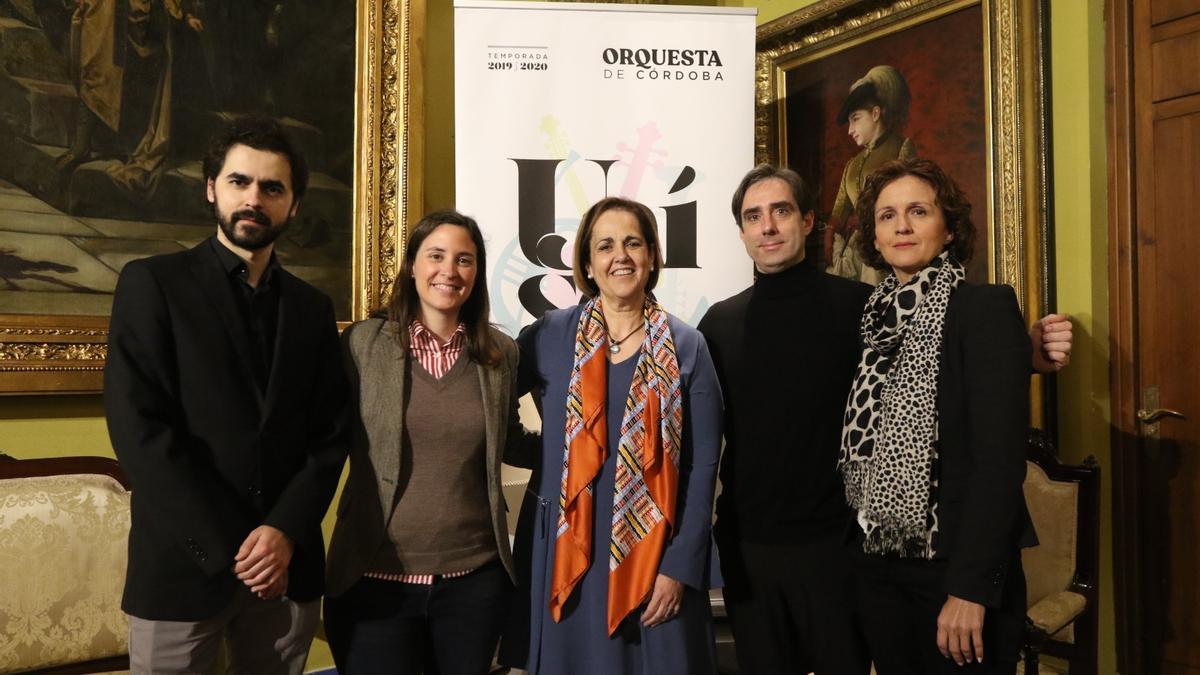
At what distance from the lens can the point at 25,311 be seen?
8.48ft

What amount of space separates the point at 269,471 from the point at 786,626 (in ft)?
3.58

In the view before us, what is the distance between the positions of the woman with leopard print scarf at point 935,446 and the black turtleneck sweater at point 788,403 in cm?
8

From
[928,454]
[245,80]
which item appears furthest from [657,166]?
[928,454]

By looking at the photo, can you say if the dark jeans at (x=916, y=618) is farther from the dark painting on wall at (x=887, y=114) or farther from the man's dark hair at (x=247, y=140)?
the dark painting on wall at (x=887, y=114)

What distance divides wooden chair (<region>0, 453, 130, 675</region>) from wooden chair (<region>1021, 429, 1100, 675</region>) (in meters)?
2.75

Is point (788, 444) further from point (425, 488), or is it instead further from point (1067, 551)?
point (1067, 551)

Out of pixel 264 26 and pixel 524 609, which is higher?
pixel 264 26

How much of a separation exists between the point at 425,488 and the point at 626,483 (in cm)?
40

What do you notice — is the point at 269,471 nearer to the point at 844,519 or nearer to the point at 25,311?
the point at 844,519

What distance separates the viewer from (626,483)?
172cm

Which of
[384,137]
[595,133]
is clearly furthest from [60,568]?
[595,133]

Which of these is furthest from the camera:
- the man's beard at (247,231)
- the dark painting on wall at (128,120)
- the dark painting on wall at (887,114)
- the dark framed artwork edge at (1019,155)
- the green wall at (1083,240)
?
the dark painting on wall at (887,114)

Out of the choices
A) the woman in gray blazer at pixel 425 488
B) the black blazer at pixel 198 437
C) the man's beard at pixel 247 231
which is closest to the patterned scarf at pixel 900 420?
the woman in gray blazer at pixel 425 488

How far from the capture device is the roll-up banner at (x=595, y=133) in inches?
118
